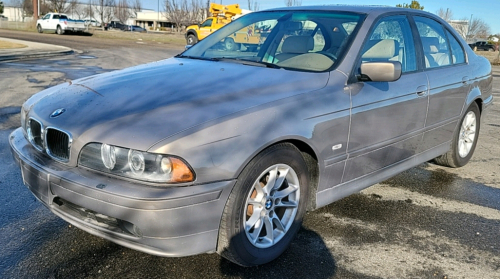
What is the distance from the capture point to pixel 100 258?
2850 millimetres

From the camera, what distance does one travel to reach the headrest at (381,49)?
3.58 metres

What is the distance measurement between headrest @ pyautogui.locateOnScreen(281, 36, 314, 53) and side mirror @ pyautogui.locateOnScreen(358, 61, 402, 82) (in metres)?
0.55

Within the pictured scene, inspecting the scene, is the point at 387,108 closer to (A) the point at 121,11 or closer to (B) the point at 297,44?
(B) the point at 297,44

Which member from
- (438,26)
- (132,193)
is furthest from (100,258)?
(438,26)

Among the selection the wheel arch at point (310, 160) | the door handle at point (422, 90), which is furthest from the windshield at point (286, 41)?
the door handle at point (422, 90)

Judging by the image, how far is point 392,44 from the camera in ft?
12.3

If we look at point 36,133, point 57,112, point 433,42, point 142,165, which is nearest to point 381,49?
point 433,42

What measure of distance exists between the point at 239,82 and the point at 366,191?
6.32 ft

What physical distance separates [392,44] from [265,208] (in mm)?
1881

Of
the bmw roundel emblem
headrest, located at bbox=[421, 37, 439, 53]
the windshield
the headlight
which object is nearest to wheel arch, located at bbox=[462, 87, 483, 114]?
headrest, located at bbox=[421, 37, 439, 53]

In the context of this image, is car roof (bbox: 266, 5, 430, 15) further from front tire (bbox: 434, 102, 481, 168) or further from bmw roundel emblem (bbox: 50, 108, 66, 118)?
bmw roundel emblem (bbox: 50, 108, 66, 118)

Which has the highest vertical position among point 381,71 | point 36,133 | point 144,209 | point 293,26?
point 293,26

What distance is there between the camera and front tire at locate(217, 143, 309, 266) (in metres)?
2.55

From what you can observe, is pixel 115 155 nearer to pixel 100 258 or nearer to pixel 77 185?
pixel 77 185
